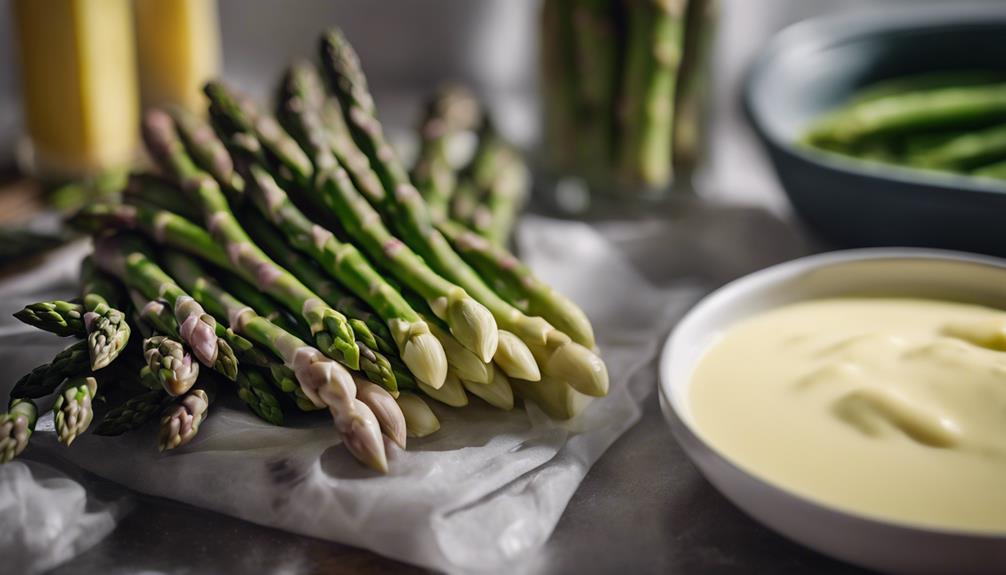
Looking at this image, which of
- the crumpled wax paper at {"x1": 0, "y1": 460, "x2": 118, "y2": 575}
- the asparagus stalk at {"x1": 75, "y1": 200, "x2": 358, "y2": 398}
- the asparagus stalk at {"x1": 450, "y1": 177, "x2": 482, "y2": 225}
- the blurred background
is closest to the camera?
the crumpled wax paper at {"x1": 0, "y1": 460, "x2": 118, "y2": 575}

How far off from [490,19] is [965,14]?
0.78m

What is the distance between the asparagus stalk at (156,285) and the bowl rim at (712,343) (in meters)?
0.40

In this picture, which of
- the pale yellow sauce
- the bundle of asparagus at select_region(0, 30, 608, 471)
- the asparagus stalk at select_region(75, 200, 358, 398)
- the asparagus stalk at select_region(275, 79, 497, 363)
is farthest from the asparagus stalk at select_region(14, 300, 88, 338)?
the pale yellow sauce

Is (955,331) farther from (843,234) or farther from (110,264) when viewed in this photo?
(110,264)

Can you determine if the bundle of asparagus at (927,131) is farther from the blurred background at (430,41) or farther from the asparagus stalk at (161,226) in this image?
the asparagus stalk at (161,226)

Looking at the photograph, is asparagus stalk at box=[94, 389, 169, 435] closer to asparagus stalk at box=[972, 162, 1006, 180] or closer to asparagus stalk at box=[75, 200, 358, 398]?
asparagus stalk at box=[75, 200, 358, 398]

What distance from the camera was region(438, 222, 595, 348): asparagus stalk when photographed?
101 centimetres

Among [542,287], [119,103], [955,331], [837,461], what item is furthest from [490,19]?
[837,461]

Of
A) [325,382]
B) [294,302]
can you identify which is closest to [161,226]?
[294,302]

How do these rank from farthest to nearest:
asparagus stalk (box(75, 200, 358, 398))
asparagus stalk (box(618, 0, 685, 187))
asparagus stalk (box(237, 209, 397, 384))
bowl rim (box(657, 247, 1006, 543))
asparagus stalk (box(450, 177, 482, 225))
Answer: asparagus stalk (box(618, 0, 685, 187))
asparagus stalk (box(450, 177, 482, 225))
asparagus stalk (box(75, 200, 358, 398))
asparagus stalk (box(237, 209, 397, 384))
bowl rim (box(657, 247, 1006, 543))

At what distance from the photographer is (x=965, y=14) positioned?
1.63 m

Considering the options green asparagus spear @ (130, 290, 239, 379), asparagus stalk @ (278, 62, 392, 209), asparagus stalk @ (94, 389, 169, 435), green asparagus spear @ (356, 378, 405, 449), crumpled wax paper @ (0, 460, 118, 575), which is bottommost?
crumpled wax paper @ (0, 460, 118, 575)

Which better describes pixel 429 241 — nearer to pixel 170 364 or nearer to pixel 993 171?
pixel 170 364

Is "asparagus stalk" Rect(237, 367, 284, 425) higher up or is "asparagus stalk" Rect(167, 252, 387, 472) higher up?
"asparagus stalk" Rect(167, 252, 387, 472)
